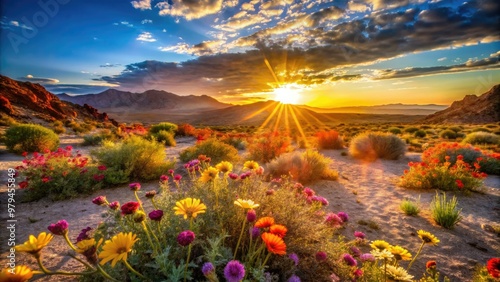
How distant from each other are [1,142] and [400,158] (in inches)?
689

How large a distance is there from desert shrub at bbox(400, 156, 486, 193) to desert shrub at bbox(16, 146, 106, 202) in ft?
26.4

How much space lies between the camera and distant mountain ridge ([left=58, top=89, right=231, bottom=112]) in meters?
172

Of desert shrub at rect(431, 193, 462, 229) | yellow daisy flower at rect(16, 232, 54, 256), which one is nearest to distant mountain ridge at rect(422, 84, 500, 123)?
desert shrub at rect(431, 193, 462, 229)

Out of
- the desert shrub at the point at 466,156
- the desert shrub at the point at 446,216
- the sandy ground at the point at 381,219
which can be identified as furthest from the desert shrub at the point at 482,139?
the desert shrub at the point at 446,216

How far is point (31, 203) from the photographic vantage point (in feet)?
17.7

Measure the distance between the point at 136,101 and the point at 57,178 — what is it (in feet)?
629

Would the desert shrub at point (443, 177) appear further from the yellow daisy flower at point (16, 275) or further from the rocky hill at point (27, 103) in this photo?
the rocky hill at point (27, 103)

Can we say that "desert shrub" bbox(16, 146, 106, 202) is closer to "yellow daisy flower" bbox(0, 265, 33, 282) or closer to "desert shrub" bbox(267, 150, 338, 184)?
"desert shrub" bbox(267, 150, 338, 184)

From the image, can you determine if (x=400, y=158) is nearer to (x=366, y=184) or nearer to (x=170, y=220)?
(x=366, y=184)

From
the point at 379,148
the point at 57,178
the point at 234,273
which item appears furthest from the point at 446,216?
the point at 57,178

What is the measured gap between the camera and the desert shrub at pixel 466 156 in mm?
8090

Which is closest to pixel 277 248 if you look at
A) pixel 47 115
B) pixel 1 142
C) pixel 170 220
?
pixel 170 220

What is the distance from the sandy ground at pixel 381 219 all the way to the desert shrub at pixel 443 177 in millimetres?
275

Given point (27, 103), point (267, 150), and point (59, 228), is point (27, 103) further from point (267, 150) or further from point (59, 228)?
point (59, 228)
